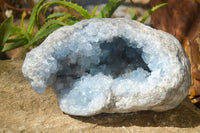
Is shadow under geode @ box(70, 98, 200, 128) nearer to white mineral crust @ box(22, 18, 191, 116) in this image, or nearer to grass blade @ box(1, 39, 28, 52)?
white mineral crust @ box(22, 18, 191, 116)

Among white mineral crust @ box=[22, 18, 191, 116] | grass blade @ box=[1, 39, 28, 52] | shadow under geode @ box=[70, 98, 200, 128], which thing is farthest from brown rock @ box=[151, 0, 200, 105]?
grass blade @ box=[1, 39, 28, 52]

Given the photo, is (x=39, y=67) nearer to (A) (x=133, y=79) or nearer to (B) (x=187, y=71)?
(A) (x=133, y=79)

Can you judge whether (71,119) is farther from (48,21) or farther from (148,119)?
(48,21)

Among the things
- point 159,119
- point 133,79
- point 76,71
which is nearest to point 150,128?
point 159,119

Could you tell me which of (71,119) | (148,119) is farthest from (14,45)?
(148,119)

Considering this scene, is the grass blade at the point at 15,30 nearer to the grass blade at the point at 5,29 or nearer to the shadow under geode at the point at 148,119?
the grass blade at the point at 5,29
